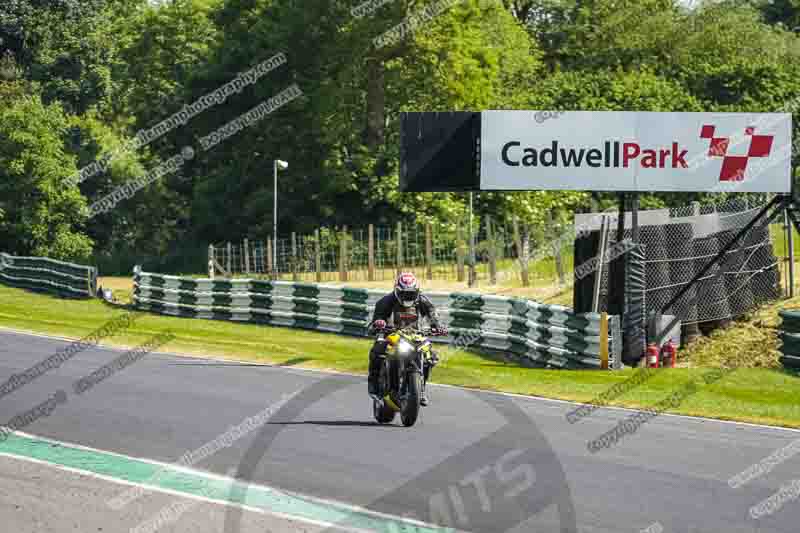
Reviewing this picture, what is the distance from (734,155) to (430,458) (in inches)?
529

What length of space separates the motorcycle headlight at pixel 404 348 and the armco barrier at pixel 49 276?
28200 millimetres

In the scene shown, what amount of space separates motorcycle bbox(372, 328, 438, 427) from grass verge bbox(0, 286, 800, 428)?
166 inches

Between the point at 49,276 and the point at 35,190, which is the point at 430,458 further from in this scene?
the point at 35,190

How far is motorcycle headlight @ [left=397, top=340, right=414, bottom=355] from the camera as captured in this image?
46.0 feet

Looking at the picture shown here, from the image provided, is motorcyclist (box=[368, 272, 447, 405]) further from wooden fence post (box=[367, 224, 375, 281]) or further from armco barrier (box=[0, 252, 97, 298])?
armco barrier (box=[0, 252, 97, 298])

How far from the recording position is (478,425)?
14820mm

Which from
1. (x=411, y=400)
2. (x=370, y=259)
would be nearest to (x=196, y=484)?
(x=411, y=400)

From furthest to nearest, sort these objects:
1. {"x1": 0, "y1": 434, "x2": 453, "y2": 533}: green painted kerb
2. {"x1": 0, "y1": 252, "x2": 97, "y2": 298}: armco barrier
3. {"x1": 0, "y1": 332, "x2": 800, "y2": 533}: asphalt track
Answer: {"x1": 0, "y1": 252, "x2": 97, "y2": 298}: armco barrier < {"x1": 0, "y1": 332, "x2": 800, "y2": 533}: asphalt track < {"x1": 0, "y1": 434, "x2": 453, "y2": 533}: green painted kerb

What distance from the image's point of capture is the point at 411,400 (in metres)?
14.2

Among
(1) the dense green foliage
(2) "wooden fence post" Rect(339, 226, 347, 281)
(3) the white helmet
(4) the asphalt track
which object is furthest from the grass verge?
(1) the dense green foliage

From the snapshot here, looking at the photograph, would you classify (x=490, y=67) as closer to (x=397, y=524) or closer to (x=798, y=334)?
(x=798, y=334)

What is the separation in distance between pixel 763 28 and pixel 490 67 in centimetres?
2000

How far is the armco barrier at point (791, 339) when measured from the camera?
70.5 ft

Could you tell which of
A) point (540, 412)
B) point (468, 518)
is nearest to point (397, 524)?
point (468, 518)
